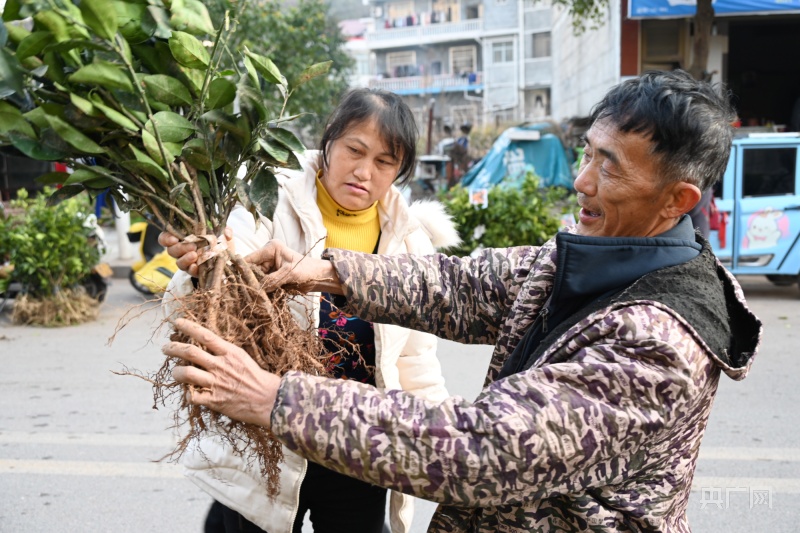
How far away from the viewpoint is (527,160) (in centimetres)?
1422

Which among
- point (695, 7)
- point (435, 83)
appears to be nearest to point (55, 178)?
point (695, 7)

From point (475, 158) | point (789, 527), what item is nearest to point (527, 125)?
point (475, 158)

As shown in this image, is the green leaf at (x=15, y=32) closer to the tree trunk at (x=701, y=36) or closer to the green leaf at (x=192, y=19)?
the green leaf at (x=192, y=19)

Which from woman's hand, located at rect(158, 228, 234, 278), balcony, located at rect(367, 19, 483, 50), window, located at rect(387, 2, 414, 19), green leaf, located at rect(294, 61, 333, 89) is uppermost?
window, located at rect(387, 2, 414, 19)

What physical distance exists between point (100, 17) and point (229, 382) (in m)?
0.67

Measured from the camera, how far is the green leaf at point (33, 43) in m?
1.32

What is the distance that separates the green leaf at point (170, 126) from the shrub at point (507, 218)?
221 inches

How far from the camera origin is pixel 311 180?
6.67 ft

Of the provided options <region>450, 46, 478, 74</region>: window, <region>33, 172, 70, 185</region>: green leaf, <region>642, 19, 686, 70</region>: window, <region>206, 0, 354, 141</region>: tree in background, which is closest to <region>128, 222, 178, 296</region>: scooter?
<region>206, 0, 354, 141</region>: tree in background

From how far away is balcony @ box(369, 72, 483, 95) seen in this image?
36781 millimetres

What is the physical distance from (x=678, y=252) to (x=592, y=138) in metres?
0.25

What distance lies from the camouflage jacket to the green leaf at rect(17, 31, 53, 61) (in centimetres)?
74

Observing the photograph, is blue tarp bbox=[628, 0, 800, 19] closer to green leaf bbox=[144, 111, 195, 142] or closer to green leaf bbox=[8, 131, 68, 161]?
green leaf bbox=[144, 111, 195, 142]

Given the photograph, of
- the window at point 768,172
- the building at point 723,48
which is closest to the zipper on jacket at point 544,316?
the window at point 768,172
